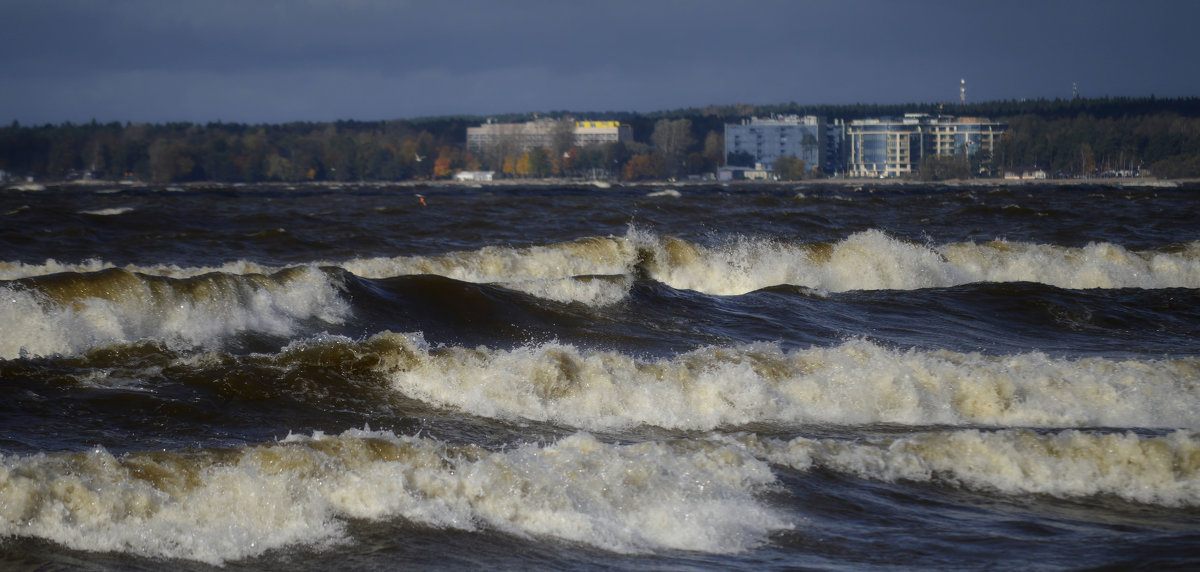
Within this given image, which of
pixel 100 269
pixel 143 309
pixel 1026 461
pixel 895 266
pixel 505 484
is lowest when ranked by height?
pixel 895 266

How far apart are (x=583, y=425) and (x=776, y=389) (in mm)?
2335

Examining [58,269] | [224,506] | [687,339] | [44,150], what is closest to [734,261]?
[687,339]

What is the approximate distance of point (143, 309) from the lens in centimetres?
1562

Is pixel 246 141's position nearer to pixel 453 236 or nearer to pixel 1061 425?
pixel 453 236

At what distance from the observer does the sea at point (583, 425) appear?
26.3 ft

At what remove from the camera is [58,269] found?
20.4 meters

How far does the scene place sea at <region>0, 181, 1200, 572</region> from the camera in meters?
8.02

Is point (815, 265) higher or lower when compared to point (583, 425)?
lower

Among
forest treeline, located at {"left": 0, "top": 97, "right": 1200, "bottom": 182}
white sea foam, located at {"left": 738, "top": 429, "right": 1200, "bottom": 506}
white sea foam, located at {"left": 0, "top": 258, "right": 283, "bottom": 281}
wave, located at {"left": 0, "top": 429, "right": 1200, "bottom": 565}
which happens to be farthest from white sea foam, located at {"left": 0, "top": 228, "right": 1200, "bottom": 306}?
forest treeline, located at {"left": 0, "top": 97, "right": 1200, "bottom": 182}

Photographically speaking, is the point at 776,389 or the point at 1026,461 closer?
the point at 1026,461

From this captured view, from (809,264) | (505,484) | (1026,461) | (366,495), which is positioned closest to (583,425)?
(505,484)

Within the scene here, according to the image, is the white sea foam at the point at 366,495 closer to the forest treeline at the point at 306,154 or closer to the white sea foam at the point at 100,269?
the white sea foam at the point at 100,269

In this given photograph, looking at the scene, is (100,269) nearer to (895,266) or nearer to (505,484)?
(505,484)

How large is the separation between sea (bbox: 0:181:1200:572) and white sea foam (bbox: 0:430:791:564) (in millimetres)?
24
